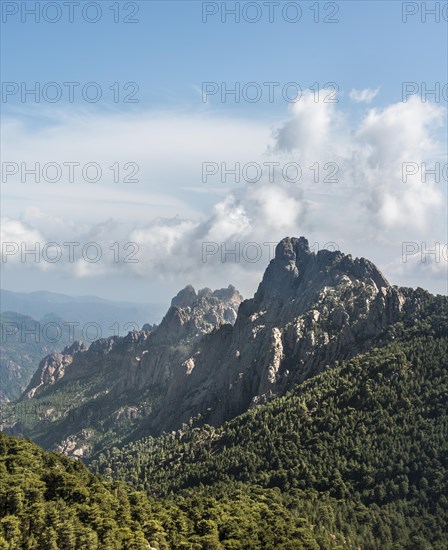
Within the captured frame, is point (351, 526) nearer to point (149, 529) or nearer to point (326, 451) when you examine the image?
point (326, 451)

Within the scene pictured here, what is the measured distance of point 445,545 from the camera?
5704 inches

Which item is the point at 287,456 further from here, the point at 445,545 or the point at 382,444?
the point at 445,545

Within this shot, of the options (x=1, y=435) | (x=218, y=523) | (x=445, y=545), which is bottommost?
(x=445, y=545)

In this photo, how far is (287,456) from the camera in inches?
7815

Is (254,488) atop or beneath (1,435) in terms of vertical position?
beneath

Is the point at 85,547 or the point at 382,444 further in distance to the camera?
the point at 382,444

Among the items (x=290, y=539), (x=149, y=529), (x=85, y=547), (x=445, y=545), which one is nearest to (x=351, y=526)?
(x=445, y=545)

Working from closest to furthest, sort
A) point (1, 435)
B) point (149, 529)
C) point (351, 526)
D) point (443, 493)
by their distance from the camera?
point (149, 529)
point (1, 435)
point (351, 526)
point (443, 493)

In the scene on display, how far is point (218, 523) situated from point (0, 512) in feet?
141

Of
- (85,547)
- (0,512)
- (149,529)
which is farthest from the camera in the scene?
(149,529)

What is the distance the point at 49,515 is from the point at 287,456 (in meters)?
119

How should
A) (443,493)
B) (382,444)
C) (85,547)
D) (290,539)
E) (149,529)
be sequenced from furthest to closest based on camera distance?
(382,444), (443,493), (290,539), (149,529), (85,547)

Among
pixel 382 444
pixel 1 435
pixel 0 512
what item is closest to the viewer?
pixel 0 512

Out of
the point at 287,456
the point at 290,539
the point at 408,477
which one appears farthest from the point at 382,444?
the point at 290,539
